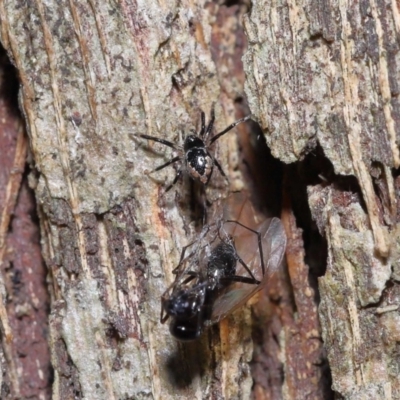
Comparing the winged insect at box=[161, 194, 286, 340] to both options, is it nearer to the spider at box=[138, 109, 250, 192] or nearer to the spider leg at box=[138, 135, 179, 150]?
the spider at box=[138, 109, 250, 192]

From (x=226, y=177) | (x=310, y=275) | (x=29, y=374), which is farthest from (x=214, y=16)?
(x=29, y=374)

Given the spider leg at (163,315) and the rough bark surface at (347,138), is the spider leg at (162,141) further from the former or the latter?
the spider leg at (163,315)

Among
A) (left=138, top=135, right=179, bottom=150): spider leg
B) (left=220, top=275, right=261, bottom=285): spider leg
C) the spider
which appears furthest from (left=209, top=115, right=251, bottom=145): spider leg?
(left=220, top=275, right=261, bottom=285): spider leg

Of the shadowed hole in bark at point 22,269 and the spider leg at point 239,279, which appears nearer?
the spider leg at point 239,279

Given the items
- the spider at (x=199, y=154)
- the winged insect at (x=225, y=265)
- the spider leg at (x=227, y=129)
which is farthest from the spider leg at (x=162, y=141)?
the winged insect at (x=225, y=265)

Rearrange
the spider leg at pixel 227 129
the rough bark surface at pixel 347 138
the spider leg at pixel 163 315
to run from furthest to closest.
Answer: the spider leg at pixel 227 129, the spider leg at pixel 163 315, the rough bark surface at pixel 347 138

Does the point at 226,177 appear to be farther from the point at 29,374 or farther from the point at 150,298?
the point at 29,374

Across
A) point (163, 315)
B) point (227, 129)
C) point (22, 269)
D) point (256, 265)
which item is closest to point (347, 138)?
point (227, 129)

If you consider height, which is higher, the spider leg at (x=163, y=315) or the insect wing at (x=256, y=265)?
the insect wing at (x=256, y=265)
